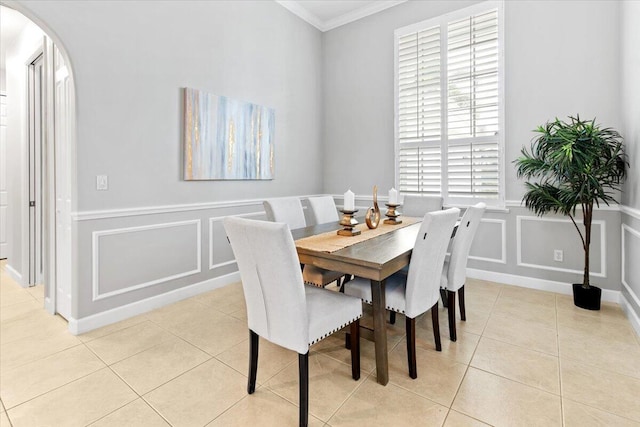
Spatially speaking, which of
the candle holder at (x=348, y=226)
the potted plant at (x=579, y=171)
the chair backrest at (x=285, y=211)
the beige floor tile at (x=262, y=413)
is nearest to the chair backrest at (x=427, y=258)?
the candle holder at (x=348, y=226)

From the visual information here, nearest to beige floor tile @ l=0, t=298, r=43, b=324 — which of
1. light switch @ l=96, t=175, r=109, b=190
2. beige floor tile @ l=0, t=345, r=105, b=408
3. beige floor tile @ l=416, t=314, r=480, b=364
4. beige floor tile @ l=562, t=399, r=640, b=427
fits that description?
beige floor tile @ l=0, t=345, r=105, b=408

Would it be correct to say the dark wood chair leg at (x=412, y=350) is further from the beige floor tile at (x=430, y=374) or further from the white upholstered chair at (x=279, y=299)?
the white upholstered chair at (x=279, y=299)

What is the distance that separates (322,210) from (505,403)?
2.11 m

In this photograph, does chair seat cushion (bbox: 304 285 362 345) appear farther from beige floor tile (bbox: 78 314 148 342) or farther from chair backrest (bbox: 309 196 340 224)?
beige floor tile (bbox: 78 314 148 342)

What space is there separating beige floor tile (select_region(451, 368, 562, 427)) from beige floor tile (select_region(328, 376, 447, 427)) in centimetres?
15

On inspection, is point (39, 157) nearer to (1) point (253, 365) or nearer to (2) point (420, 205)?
(1) point (253, 365)

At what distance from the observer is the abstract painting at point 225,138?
304cm

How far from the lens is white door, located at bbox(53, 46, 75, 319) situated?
2465 mm

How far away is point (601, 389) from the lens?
172cm

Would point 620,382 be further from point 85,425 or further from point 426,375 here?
point 85,425

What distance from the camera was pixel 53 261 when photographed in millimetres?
2723

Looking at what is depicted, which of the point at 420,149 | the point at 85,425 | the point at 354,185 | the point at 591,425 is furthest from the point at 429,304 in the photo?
the point at 354,185

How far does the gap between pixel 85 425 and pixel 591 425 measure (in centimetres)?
236

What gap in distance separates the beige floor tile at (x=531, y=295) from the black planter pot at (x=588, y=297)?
0.64ft
